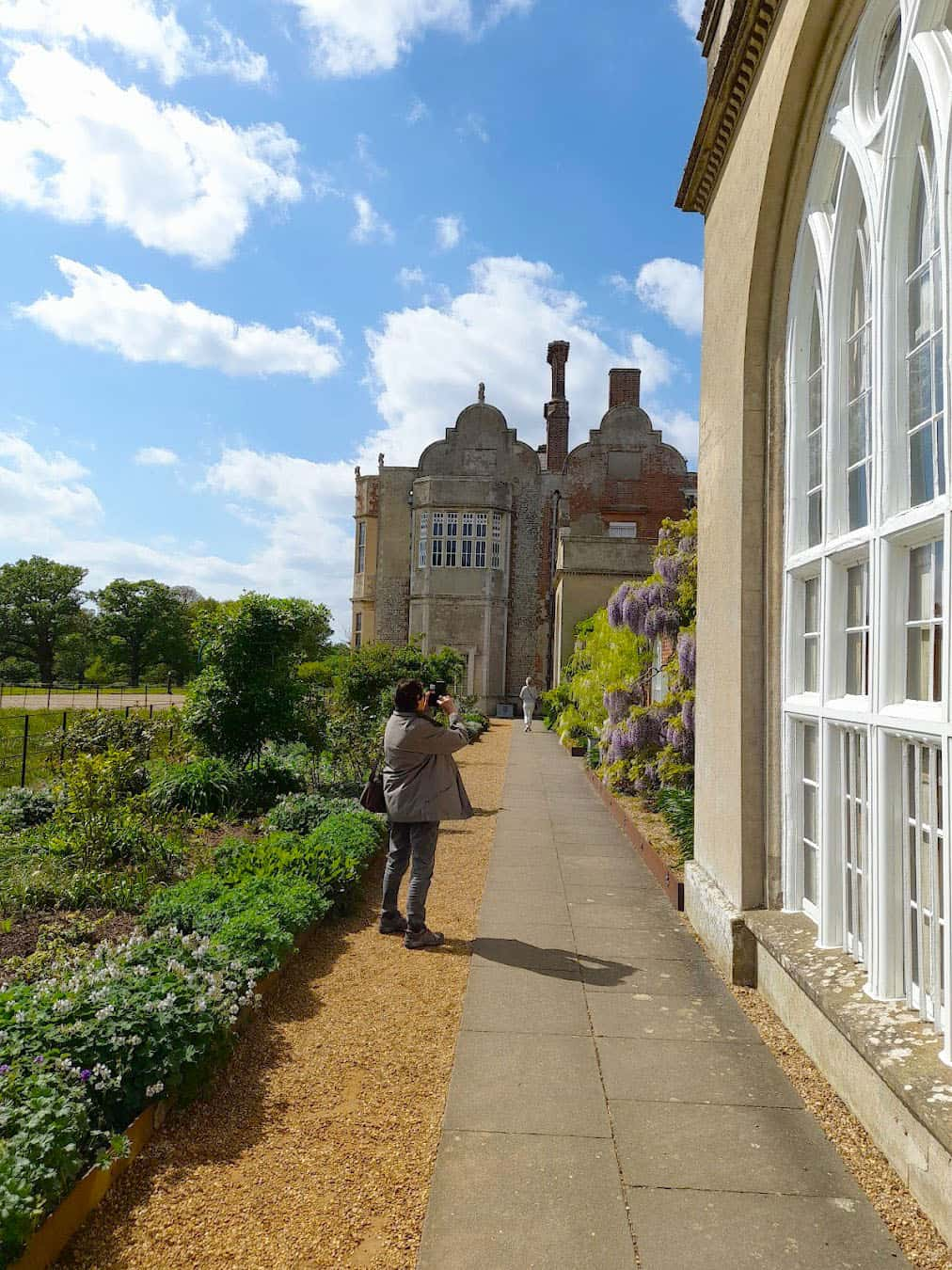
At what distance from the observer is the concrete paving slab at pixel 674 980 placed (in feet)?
16.6

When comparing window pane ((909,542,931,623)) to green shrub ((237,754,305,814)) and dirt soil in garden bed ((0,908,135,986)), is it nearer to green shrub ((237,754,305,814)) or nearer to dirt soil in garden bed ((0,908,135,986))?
dirt soil in garden bed ((0,908,135,986))

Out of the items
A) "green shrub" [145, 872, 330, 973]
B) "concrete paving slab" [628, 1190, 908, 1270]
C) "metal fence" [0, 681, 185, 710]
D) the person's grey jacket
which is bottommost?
"concrete paving slab" [628, 1190, 908, 1270]

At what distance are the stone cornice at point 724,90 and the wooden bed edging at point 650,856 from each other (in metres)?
5.33

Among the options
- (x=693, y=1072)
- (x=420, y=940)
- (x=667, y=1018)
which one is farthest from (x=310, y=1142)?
(x=420, y=940)

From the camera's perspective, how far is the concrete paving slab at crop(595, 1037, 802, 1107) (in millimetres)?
3779

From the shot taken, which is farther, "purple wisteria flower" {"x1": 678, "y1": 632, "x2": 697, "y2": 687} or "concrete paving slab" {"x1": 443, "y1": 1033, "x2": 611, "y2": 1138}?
"purple wisteria flower" {"x1": 678, "y1": 632, "x2": 697, "y2": 687}

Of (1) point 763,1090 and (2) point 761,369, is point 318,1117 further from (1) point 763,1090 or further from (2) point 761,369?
(2) point 761,369

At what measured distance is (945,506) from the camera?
308 cm

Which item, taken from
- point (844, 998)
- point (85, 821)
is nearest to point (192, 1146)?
point (844, 998)

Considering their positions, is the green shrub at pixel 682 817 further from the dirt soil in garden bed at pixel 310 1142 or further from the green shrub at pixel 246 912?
the green shrub at pixel 246 912

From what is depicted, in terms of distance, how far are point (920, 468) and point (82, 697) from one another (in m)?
46.9

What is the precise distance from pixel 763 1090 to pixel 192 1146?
2.41m

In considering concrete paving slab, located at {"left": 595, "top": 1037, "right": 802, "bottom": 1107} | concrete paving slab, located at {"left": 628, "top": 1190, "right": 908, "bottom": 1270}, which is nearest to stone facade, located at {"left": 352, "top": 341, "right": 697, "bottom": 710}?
concrete paving slab, located at {"left": 595, "top": 1037, "right": 802, "bottom": 1107}

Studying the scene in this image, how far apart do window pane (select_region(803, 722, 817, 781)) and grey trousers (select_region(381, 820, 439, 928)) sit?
2402 millimetres
